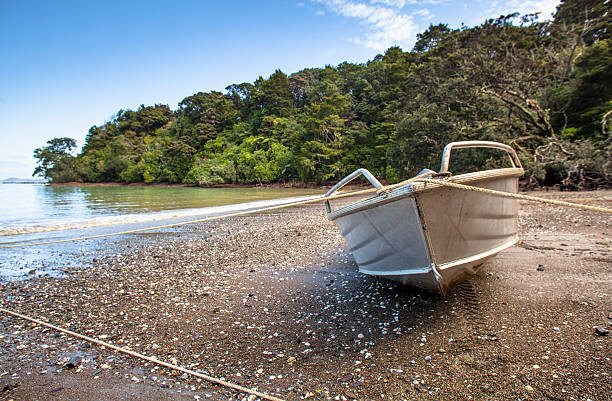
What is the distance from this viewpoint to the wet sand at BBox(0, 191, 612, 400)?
2.18 metres

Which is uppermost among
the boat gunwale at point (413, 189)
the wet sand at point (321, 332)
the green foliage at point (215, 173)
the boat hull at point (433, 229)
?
the green foliage at point (215, 173)

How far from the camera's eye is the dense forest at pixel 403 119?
62.8 feet

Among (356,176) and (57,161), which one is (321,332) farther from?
(57,161)

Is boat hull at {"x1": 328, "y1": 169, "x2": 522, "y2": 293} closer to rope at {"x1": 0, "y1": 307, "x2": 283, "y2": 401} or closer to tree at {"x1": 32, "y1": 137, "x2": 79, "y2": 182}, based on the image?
rope at {"x1": 0, "y1": 307, "x2": 283, "y2": 401}

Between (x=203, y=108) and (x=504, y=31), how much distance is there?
61306 millimetres

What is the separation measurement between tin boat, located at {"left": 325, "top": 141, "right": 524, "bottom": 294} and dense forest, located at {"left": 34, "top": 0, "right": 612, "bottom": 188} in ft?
55.4

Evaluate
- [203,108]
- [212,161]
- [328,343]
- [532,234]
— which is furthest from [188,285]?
[203,108]

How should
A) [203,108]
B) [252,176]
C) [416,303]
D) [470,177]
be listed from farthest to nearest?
1. [203,108]
2. [252,176]
3. [416,303]
4. [470,177]

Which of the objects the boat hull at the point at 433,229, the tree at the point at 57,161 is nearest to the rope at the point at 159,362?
the boat hull at the point at 433,229

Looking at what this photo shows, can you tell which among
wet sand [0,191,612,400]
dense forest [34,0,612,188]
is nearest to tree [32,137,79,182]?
dense forest [34,0,612,188]

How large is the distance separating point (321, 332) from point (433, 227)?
4.68ft

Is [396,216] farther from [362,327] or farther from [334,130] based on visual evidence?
[334,130]

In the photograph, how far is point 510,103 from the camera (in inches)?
765

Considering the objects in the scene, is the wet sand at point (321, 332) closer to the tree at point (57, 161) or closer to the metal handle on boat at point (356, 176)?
the metal handle on boat at point (356, 176)
